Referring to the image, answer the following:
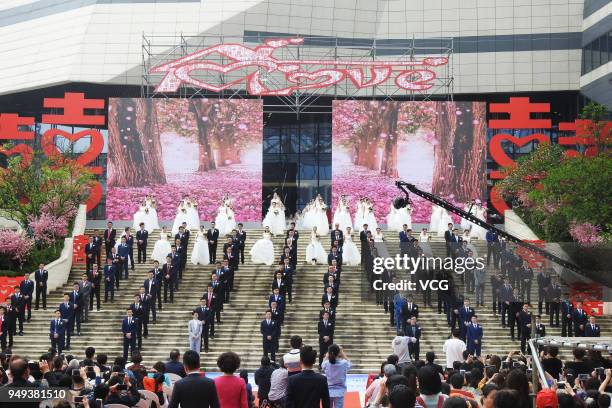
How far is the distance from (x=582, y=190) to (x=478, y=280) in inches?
260

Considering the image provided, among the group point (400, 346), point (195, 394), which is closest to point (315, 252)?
point (400, 346)

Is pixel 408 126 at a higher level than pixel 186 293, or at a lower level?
higher

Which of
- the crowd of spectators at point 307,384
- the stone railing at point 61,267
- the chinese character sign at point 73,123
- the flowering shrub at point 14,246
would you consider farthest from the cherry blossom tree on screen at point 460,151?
the crowd of spectators at point 307,384

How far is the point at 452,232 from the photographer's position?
30953 millimetres

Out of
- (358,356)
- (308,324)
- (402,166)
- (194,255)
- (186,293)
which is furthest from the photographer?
(402,166)

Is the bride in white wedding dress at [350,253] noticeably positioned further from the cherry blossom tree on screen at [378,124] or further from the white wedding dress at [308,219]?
the cherry blossom tree on screen at [378,124]

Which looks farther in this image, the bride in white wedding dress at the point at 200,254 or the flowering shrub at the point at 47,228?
the flowering shrub at the point at 47,228

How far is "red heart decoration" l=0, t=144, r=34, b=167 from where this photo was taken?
34.6 metres

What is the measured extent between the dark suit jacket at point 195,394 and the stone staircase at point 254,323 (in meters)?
15.0

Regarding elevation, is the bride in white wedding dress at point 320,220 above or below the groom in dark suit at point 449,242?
above

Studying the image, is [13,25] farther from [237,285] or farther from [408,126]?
[237,285]

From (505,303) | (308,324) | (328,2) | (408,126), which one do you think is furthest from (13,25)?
(505,303)

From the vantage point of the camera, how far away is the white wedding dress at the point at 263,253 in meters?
30.3

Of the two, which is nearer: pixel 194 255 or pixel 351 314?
pixel 351 314
